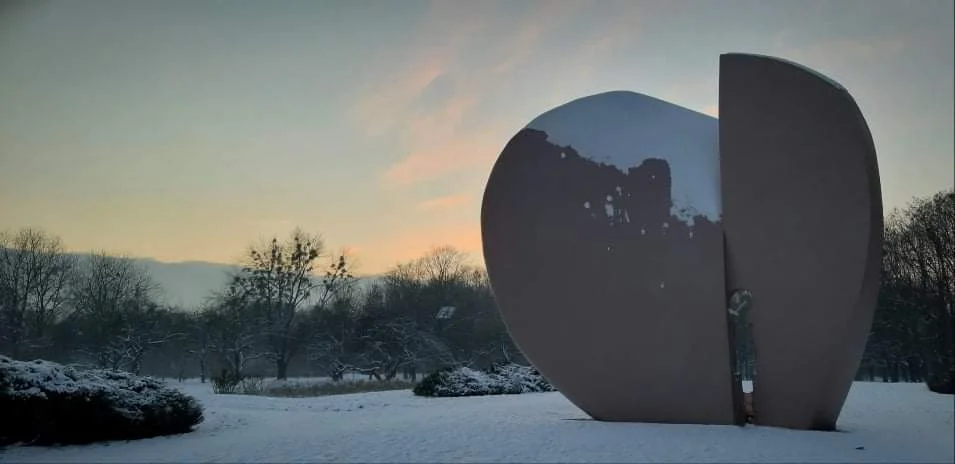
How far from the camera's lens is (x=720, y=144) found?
962cm

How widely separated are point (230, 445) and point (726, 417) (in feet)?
23.6

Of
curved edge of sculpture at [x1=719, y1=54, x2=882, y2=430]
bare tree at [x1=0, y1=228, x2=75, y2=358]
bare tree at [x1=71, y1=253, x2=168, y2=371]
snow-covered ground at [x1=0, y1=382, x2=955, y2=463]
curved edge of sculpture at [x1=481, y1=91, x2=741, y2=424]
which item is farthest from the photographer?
bare tree at [x1=71, y1=253, x2=168, y2=371]

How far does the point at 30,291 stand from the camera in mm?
26141

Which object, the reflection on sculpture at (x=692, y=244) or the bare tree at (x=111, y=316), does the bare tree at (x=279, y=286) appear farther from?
the reflection on sculpture at (x=692, y=244)

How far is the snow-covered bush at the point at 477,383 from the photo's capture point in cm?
1861

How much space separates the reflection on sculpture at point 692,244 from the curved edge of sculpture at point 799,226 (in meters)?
0.02

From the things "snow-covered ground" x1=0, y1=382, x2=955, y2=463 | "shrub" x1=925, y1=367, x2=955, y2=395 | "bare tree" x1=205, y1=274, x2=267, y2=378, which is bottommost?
"snow-covered ground" x1=0, y1=382, x2=955, y2=463

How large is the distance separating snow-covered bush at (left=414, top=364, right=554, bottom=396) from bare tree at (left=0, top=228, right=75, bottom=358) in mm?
14318

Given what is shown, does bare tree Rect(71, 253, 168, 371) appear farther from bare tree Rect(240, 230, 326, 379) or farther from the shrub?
the shrub

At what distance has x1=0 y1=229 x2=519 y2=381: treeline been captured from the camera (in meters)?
28.8

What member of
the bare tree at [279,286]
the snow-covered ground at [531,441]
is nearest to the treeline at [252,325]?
the bare tree at [279,286]

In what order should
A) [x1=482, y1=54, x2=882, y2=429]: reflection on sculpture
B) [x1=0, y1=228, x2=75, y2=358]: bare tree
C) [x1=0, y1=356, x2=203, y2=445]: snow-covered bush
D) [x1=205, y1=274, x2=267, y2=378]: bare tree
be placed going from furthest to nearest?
[x1=205, y1=274, x2=267, y2=378]: bare tree, [x1=0, y1=228, x2=75, y2=358]: bare tree, [x1=0, y1=356, x2=203, y2=445]: snow-covered bush, [x1=482, y1=54, x2=882, y2=429]: reflection on sculpture

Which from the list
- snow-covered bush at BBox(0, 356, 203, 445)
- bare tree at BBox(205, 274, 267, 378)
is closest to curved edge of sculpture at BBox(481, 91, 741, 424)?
snow-covered bush at BBox(0, 356, 203, 445)

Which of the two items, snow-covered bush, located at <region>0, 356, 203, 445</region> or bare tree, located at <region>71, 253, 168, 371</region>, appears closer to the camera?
snow-covered bush, located at <region>0, 356, 203, 445</region>
